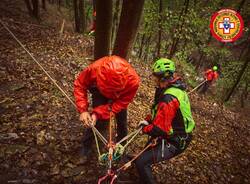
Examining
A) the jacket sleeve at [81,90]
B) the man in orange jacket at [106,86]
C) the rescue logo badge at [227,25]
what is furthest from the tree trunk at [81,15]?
the jacket sleeve at [81,90]

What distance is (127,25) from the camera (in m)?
4.51

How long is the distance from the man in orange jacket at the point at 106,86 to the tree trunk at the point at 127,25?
0.57 metres

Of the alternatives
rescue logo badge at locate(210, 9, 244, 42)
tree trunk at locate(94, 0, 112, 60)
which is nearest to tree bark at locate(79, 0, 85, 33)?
rescue logo badge at locate(210, 9, 244, 42)

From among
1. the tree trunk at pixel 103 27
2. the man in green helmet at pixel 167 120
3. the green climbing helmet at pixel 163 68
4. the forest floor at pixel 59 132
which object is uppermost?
the tree trunk at pixel 103 27

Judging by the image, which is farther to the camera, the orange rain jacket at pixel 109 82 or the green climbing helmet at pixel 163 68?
the green climbing helmet at pixel 163 68

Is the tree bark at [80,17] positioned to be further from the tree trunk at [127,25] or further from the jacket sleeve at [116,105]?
the jacket sleeve at [116,105]

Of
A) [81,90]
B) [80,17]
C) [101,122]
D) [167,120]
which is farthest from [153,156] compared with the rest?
[80,17]

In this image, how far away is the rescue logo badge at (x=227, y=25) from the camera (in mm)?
13984

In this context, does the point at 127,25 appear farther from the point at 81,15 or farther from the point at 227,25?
the point at 81,15

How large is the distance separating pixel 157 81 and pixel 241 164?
222 inches

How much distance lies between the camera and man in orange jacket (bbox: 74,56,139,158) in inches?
158

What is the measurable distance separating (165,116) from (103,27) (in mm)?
2264

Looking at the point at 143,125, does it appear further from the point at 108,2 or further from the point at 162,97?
the point at 108,2

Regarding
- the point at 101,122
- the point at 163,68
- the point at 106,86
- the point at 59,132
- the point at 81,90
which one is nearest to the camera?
the point at 106,86
